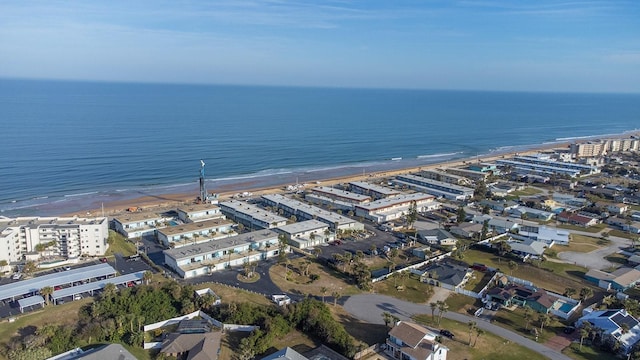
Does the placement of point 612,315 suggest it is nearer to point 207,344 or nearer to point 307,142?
point 207,344

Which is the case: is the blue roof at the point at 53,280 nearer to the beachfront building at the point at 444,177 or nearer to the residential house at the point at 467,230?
the residential house at the point at 467,230

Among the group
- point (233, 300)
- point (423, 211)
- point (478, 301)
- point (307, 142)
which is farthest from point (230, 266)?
point (307, 142)

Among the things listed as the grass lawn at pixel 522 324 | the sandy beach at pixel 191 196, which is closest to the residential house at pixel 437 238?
the grass lawn at pixel 522 324

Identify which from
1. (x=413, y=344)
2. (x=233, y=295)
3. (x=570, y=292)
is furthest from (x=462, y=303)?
(x=233, y=295)

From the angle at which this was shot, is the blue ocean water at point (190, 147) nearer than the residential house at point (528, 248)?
No

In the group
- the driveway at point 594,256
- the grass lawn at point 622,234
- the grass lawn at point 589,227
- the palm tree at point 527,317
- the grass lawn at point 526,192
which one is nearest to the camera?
the palm tree at point 527,317

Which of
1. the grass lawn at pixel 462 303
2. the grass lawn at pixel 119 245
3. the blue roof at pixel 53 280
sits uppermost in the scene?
the blue roof at pixel 53 280

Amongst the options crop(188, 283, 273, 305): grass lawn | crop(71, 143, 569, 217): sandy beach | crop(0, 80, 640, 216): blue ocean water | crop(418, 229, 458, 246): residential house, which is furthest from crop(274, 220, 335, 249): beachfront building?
crop(0, 80, 640, 216): blue ocean water
